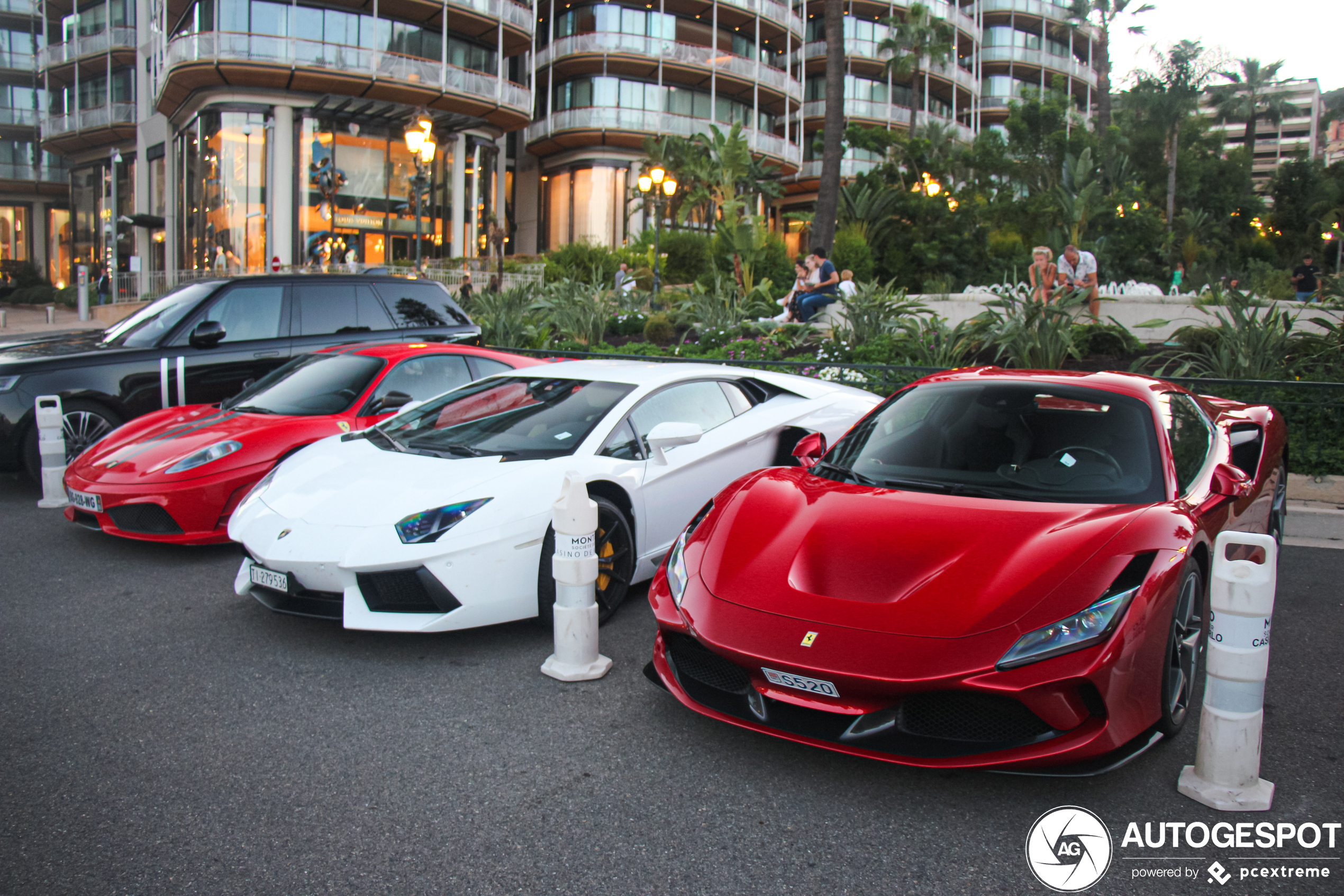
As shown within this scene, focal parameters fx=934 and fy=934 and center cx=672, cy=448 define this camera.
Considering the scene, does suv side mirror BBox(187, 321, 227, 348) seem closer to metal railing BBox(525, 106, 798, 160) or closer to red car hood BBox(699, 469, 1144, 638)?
red car hood BBox(699, 469, 1144, 638)

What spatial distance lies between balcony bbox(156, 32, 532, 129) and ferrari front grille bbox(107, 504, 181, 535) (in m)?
29.6

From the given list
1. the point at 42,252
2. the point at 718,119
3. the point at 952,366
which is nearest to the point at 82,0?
the point at 42,252

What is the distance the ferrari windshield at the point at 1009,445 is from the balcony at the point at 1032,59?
65.8 metres

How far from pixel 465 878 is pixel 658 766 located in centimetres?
86

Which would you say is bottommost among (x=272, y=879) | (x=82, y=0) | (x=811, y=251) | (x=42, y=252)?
(x=272, y=879)

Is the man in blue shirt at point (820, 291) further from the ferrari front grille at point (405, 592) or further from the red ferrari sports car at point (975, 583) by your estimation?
the ferrari front grille at point (405, 592)

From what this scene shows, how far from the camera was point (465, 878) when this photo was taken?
8.62 feet

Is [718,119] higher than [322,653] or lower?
higher

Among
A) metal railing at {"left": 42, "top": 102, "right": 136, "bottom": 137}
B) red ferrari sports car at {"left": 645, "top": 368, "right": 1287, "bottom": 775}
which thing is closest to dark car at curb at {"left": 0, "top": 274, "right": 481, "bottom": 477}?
red ferrari sports car at {"left": 645, "top": 368, "right": 1287, "bottom": 775}

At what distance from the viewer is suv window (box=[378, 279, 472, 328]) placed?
31.1 feet

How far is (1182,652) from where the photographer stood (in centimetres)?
333

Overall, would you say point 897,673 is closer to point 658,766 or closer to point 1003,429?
point 658,766

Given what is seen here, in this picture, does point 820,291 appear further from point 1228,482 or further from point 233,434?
point 1228,482

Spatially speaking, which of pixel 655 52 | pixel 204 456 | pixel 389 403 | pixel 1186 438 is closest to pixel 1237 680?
pixel 1186 438
